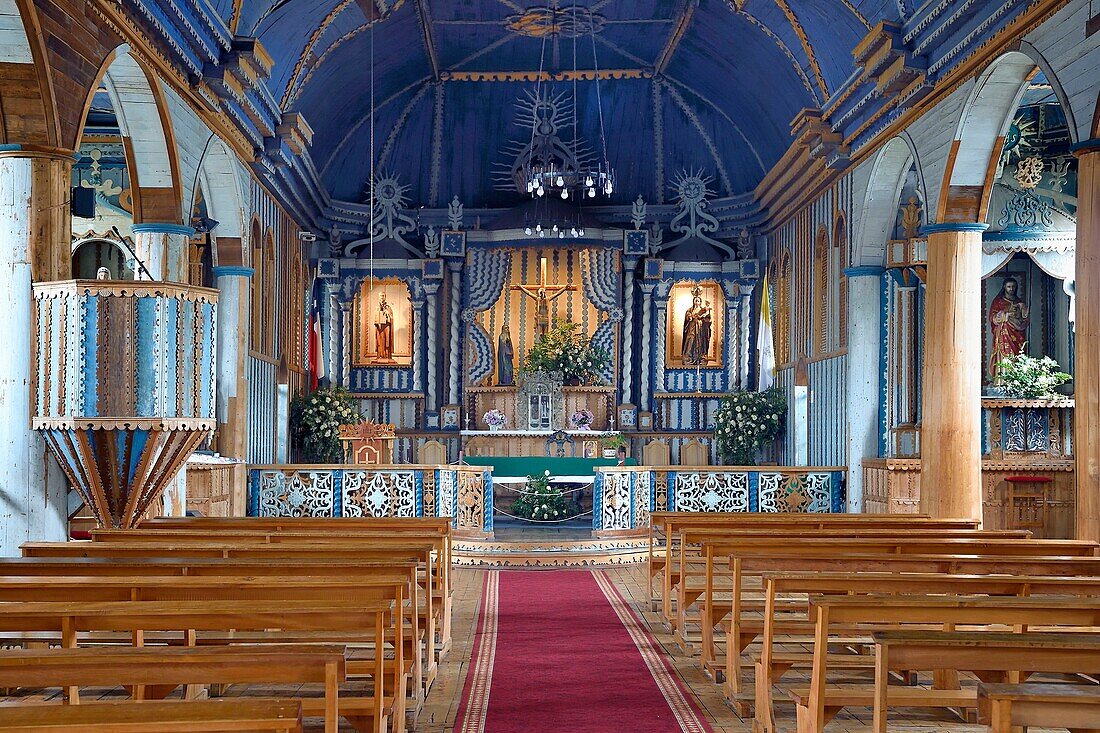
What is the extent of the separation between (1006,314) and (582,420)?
23.1ft

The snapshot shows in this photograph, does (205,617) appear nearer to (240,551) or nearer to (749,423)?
(240,551)

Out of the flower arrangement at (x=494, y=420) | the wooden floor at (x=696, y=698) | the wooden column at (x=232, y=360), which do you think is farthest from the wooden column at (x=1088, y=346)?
the flower arrangement at (x=494, y=420)

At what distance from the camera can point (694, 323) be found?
20.2 metres

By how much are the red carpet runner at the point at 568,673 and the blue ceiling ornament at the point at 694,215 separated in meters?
11.0

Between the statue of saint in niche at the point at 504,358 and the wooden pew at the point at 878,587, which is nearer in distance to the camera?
→ the wooden pew at the point at 878,587

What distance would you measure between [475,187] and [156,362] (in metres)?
14.2

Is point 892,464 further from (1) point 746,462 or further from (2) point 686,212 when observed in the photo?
(2) point 686,212

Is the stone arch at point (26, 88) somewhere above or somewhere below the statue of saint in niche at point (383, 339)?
above

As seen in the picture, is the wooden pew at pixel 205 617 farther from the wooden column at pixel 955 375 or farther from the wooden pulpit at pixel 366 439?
the wooden pulpit at pixel 366 439

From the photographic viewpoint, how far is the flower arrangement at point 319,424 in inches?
687

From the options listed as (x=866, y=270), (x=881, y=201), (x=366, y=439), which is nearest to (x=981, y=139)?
(x=881, y=201)

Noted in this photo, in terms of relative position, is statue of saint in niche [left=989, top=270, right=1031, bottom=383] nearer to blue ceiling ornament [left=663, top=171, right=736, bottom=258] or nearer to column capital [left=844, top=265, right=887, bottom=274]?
column capital [left=844, top=265, right=887, bottom=274]

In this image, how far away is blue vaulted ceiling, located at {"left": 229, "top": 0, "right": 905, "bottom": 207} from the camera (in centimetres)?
1440

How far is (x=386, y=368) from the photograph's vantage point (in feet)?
66.0
